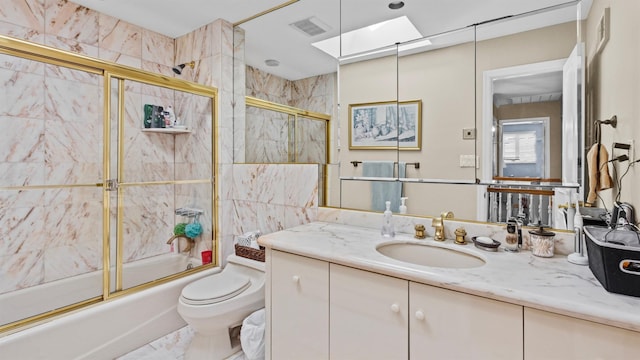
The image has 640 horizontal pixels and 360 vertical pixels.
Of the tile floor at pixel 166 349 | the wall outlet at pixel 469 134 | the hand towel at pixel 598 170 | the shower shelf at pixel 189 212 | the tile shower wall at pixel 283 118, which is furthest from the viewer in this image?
the shower shelf at pixel 189 212

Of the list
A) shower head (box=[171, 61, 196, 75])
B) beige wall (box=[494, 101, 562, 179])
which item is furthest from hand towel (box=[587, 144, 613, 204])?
shower head (box=[171, 61, 196, 75])

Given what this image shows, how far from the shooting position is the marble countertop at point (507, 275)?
82 cm

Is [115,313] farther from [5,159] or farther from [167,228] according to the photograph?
[5,159]

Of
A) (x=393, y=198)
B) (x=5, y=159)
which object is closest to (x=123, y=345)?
(x=5, y=159)

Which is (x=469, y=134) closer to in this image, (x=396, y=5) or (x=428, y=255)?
(x=428, y=255)

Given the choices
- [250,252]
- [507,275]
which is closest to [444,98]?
[507,275]

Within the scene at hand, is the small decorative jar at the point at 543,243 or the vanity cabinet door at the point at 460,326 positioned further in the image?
the small decorative jar at the point at 543,243

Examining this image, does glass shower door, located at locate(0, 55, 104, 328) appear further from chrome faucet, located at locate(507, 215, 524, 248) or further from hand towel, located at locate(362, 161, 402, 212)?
chrome faucet, located at locate(507, 215, 524, 248)

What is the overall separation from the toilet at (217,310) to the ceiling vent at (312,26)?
5.72ft

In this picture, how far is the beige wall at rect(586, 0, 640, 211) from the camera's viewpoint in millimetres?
1021

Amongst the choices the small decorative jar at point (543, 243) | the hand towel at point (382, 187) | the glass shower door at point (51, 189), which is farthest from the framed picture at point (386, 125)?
the glass shower door at point (51, 189)

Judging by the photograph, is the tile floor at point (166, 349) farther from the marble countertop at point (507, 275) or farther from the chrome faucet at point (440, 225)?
the chrome faucet at point (440, 225)

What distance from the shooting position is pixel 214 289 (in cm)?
189

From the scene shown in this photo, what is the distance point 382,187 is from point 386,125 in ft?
1.18
